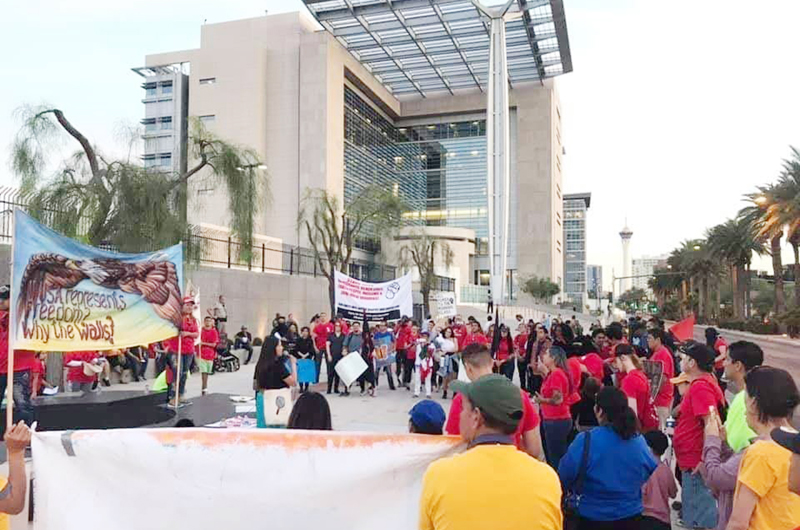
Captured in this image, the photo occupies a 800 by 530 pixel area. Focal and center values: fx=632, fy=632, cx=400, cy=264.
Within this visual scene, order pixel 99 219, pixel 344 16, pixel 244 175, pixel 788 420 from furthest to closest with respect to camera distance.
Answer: pixel 344 16 < pixel 244 175 < pixel 99 219 < pixel 788 420

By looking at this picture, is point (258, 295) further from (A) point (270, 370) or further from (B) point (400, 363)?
(A) point (270, 370)

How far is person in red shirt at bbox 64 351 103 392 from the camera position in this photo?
13102mm

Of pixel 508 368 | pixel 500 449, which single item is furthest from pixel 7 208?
pixel 500 449

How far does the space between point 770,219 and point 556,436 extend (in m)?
39.8

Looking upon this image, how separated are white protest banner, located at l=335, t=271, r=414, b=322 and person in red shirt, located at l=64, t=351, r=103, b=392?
222 inches

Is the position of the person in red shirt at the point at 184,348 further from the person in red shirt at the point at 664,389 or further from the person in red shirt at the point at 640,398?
the person in red shirt at the point at 640,398

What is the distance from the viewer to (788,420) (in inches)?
→ 116

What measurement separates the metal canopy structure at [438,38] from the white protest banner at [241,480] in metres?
47.3

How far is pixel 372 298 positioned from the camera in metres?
12.9

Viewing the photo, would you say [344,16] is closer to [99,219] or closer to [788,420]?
[99,219]

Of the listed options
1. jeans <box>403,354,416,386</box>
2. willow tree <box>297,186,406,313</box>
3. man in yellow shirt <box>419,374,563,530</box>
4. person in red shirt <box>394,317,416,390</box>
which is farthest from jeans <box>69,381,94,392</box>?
willow tree <box>297,186,406,313</box>

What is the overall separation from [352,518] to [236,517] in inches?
22.1

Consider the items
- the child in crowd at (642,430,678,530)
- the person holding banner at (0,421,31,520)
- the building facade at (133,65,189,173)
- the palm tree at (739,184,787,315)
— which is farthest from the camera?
the building facade at (133,65,189,173)

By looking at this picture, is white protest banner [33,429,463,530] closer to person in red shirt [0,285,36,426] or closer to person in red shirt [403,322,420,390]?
person in red shirt [0,285,36,426]
